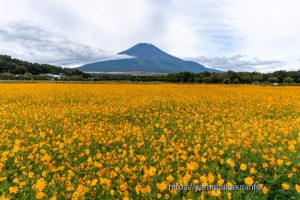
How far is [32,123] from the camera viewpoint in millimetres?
7980

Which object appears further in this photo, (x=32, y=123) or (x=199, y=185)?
(x=32, y=123)

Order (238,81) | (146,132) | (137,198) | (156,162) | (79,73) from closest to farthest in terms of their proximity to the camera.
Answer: (137,198)
(156,162)
(146,132)
(238,81)
(79,73)

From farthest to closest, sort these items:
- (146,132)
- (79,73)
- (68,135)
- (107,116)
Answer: (79,73), (107,116), (146,132), (68,135)

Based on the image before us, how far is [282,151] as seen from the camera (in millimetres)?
4934

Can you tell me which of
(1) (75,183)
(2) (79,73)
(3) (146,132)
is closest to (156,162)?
(1) (75,183)

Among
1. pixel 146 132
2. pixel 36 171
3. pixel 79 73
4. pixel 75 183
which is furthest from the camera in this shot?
pixel 79 73

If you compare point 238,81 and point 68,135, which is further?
point 238,81

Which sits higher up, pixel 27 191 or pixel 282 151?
pixel 282 151

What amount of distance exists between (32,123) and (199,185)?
A: 6176mm

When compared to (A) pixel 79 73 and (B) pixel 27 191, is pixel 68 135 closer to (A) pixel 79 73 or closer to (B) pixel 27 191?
(B) pixel 27 191

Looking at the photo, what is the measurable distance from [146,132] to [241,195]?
12.6ft

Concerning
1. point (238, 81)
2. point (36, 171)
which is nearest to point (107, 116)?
point (36, 171)

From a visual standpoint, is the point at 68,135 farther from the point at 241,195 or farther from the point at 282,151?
the point at 282,151

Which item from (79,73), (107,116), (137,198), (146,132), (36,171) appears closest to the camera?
(137,198)
